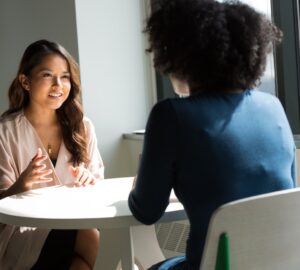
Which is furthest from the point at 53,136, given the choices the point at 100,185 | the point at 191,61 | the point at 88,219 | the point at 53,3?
the point at 53,3

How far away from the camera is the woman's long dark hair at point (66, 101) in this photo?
2.22 metres

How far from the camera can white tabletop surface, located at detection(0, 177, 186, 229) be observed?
136 centimetres

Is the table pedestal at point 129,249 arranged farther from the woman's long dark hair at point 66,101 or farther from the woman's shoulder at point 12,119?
the woman's shoulder at point 12,119

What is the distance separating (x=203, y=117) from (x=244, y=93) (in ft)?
0.51

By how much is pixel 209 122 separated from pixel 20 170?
120cm

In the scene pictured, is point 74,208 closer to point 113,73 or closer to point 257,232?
point 257,232

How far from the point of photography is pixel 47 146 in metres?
2.22

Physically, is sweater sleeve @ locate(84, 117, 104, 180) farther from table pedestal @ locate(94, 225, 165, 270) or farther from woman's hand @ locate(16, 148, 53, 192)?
woman's hand @ locate(16, 148, 53, 192)

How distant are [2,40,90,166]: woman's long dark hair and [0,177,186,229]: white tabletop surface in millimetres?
333

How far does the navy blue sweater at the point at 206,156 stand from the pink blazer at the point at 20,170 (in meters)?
0.86

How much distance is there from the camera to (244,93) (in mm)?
1252

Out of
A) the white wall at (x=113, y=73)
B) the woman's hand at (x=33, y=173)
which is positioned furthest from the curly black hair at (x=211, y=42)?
the white wall at (x=113, y=73)

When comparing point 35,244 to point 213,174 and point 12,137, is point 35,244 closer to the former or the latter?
point 12,137

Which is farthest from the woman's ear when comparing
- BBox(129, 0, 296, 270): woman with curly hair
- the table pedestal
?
BBox(129, 0, 296, 270): woman with curly hair
